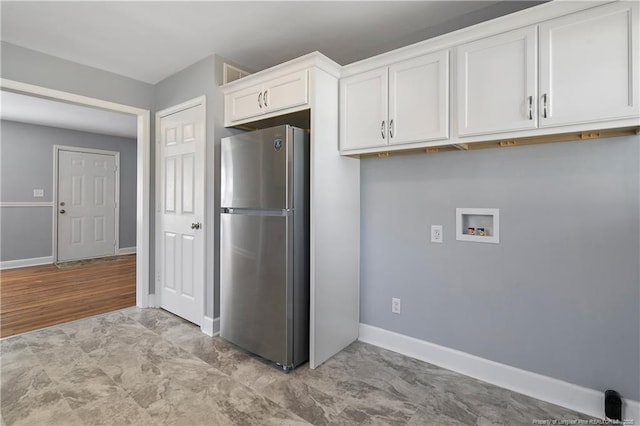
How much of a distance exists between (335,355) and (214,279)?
4.12 ft

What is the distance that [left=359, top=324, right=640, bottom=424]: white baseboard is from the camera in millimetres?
1732

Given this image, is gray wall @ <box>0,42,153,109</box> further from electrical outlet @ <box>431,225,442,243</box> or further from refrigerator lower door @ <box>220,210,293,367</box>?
electrical outlet @ <box>431,225,442,243</box>

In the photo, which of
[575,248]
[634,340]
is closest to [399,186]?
[575,248]

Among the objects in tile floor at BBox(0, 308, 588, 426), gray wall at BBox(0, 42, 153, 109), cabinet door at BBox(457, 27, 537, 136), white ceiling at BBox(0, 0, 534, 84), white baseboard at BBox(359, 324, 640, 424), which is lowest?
tile floor at BBox(0, 308, 588, 426)

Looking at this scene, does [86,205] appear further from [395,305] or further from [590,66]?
[590,66]

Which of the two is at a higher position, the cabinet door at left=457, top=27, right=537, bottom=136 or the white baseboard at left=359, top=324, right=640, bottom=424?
the cabinet door at left=457, top=27, right=537, bottom=136

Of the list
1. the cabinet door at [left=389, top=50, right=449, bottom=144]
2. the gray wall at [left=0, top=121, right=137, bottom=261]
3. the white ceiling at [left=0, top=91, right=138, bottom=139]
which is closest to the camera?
the cabinet door at [left=389, top=50, right=449, bottom=144]

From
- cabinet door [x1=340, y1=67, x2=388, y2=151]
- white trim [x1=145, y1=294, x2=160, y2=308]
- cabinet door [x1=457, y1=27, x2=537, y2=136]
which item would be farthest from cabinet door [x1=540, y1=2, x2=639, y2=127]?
white trim [x1=145, y1=294, x2=160, y2=308]

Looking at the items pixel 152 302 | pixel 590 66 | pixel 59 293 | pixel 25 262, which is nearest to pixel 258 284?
pixel 152 302

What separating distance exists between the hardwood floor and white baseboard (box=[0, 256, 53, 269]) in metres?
0.17

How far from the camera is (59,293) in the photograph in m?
3.89

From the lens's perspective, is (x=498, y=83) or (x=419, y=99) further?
(x=419, y=99)

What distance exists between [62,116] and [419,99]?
5.39 m

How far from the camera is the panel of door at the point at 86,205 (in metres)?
5.67
